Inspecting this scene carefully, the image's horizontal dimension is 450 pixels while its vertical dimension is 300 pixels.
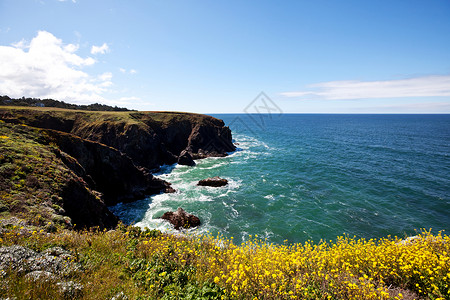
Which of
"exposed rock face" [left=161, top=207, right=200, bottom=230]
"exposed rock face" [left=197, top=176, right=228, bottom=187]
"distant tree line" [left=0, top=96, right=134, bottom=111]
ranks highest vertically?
"distant tree line" [left=0, top=96, right=134, bottom=111]

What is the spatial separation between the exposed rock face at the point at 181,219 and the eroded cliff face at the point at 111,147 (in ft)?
21.1

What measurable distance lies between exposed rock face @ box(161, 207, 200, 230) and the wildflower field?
582 inches

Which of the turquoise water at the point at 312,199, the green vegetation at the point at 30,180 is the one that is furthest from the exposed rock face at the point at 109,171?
the green vegetation at the point at 30,180

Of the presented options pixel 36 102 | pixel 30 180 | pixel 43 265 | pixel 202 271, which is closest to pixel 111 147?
pixel 30 180

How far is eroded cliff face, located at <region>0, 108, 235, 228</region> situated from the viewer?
18875mm

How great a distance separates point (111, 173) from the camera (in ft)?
100

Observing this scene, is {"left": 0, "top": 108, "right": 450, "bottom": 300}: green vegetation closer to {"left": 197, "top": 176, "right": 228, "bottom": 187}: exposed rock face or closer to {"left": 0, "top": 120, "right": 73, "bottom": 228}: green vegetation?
{"left": 0, "top": 120, "right": 73, "bottom": 228}: green vegetation

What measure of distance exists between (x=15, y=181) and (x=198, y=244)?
50.8ft

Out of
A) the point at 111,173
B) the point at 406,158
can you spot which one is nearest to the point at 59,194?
the point at 111,173

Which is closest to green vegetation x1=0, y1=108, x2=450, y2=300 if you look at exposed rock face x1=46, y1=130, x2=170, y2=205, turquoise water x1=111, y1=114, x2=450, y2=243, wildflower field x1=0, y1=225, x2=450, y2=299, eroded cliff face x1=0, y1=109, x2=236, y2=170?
wildflower field x1=0, y1=225, x2=450, y2=299

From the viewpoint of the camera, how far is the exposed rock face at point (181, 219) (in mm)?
23139

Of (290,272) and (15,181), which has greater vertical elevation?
(15,181)

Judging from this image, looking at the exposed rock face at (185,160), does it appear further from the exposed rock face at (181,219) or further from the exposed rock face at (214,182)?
the exposed rock face at (181,219)

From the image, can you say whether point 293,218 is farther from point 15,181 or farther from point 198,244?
point 15,181
